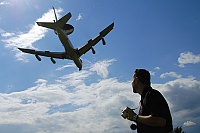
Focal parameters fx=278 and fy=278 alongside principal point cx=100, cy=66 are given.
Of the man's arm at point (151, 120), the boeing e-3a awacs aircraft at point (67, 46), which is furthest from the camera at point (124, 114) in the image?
the boeing e-3a awacs aircraft at point (67, 46)

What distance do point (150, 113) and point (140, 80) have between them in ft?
1.90

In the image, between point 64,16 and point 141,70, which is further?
point 64,16

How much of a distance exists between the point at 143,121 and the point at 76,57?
1610 inches

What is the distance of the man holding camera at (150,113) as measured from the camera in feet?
13.9

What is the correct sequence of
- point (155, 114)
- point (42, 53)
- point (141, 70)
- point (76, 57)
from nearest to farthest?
point (155, 114) < point (141, 70) < point (76, 57) < point (42, 53)

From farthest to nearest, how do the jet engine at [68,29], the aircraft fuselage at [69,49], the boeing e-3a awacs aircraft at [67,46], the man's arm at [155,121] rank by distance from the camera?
1. the jet engine at [68,29]
2. the boeing e-3a awacs aircraft at [67,46]
3. the aircraft fuselage at [69,49]
4. the man's arm at [155,121]

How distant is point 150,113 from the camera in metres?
4.34

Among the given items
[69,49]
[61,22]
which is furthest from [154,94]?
[61,22]

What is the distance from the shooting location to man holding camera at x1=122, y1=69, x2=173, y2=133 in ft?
13.9

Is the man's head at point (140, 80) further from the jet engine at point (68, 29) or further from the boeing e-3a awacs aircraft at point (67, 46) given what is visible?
the jet engine at point (68, 29)

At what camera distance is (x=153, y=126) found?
4.26 metres

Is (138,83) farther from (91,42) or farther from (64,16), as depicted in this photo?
(64,16)

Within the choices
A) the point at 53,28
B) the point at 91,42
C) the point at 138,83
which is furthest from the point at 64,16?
the point at 138,83

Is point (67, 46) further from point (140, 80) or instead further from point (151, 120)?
point (151, 120)
